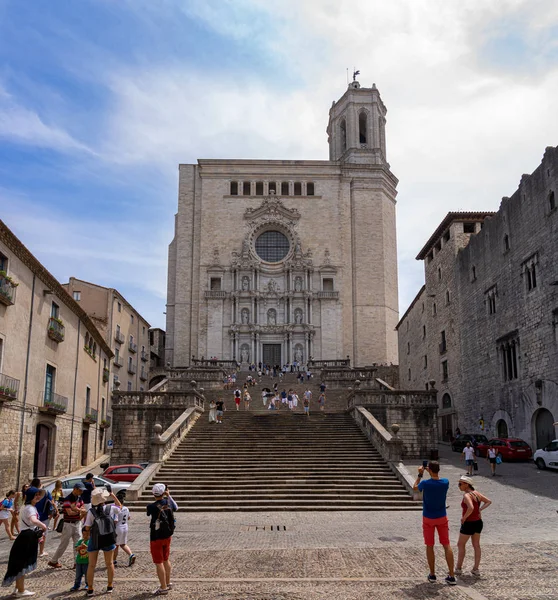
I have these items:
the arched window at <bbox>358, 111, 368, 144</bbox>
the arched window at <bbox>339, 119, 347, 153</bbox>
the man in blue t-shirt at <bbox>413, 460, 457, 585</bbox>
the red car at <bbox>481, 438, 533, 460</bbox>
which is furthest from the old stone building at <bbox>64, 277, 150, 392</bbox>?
the man in blue t-shirt at <bbox>413, 460, 457, 585</bbox>

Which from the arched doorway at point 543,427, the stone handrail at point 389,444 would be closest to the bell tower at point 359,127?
the arched doorway at point 543,427

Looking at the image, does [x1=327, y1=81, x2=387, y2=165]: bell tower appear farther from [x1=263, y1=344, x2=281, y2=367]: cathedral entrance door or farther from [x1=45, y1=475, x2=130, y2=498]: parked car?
[x1=45, y1=475, x2=130, y2=498]: parked car

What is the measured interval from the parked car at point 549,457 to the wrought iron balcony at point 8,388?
62.8 ft

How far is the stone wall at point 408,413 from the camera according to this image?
24906 mm

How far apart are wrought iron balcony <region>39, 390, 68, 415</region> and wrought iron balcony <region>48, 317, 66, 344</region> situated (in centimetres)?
235

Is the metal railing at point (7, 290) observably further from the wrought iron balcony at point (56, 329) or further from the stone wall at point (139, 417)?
the stone wall at point (139, 417)

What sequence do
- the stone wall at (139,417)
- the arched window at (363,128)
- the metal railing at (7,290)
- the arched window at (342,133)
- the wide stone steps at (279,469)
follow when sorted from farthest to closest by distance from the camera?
the arched window at (342,133) < the arched window at (363,128) < the stone wall at (139,417) < the metal railing at (7,290) < the wide stone steps at (279,469)

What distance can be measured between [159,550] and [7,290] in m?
16.1

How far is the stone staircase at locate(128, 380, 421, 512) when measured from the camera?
1644 cm

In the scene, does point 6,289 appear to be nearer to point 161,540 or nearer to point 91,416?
point 91,416

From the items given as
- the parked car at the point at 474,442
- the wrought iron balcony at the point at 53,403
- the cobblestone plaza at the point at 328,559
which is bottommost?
the cobblestone plaza at the point at 328,559

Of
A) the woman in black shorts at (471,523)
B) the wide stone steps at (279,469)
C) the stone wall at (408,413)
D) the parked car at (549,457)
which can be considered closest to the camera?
the woman in black shorts at (471,523)

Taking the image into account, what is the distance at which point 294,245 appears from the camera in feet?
170

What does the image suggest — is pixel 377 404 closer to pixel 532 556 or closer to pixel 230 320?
pixel 532 556
